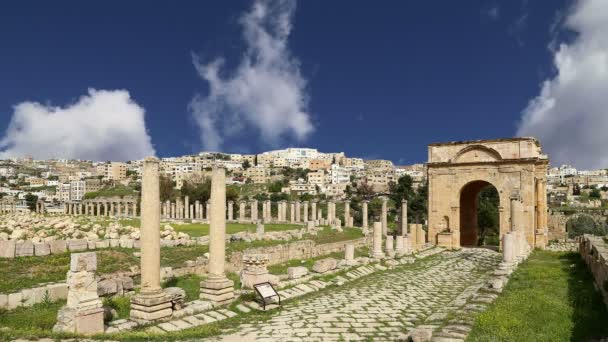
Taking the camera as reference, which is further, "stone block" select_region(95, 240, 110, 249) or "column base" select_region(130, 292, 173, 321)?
"stone block" select_region(95, 240, 110, 249)

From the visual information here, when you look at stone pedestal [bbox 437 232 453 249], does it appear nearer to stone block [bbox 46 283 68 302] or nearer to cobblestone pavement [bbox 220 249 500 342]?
cobblestone pavement [bbox 220 249 500 342]

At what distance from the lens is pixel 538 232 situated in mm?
24984

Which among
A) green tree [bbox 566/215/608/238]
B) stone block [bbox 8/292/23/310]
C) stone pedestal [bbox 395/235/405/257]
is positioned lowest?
green tree [bbox 566/215/608/238]

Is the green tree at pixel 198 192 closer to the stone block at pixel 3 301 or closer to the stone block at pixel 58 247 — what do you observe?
the stone block at pixel 58 247

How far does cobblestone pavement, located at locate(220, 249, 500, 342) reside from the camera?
8.52 meters

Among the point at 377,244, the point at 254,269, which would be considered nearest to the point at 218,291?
the point at 254,269

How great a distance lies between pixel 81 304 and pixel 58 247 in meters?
10.9

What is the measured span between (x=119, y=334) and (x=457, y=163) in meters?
22.3

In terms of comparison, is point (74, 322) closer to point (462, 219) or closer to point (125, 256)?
point (125, 256)

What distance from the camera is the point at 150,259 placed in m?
10.0

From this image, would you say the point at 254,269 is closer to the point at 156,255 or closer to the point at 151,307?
Result: the point at 156,255

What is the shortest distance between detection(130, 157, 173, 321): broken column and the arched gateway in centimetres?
1971

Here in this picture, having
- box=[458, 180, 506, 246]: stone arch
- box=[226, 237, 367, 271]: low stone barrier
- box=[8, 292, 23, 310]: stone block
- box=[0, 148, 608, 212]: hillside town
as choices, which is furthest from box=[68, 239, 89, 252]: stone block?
box=[0, 148, 608, 212]: hillside town

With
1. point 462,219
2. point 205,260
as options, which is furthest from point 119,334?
point 462,219
